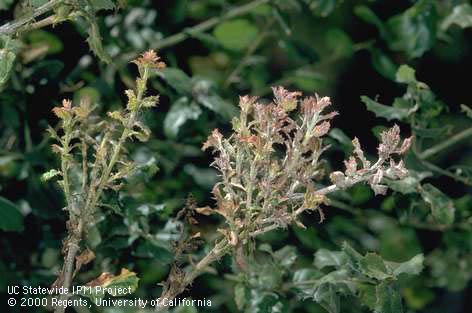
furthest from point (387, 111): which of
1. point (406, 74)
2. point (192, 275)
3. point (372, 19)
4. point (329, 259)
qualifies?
point (192, 275)

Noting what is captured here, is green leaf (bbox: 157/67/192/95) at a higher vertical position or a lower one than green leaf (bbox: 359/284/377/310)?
higher

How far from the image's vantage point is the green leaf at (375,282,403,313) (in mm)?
1092

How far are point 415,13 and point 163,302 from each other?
2.42ft

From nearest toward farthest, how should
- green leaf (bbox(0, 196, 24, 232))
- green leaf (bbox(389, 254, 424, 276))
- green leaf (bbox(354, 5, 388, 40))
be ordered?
green leaf (bbox(389, 254, 424, 276)), green leaf (bbox(0, 196, 24, 232)), green leaf (bbox(354, 5, 388, 40))

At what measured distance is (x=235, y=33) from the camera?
1.74 metres

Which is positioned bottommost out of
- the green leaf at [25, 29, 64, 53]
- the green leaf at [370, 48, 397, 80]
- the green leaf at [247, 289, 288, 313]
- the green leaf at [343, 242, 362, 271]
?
the green leaf at [247, 289, 288, 313]

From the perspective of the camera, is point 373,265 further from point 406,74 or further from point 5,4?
point 5,4

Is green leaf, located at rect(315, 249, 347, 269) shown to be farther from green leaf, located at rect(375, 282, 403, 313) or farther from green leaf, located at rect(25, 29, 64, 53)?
green leaf, located at rect(25, 29, 64, 53)

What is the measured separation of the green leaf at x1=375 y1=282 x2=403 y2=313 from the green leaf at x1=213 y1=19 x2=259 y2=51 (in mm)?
715

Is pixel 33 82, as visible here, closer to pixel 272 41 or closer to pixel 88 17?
pixel 88 17

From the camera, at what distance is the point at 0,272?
1.44 meters

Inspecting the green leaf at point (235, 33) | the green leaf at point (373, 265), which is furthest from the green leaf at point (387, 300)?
the green leaf at point (235, 33)

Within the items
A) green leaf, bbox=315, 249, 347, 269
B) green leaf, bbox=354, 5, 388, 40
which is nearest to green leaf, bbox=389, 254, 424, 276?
green leaf, bbox=315, 249, 347, 269

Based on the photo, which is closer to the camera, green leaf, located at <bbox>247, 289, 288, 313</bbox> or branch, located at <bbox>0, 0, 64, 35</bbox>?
branch, located at <bbox>0, 0, 64, 35</bbox>
